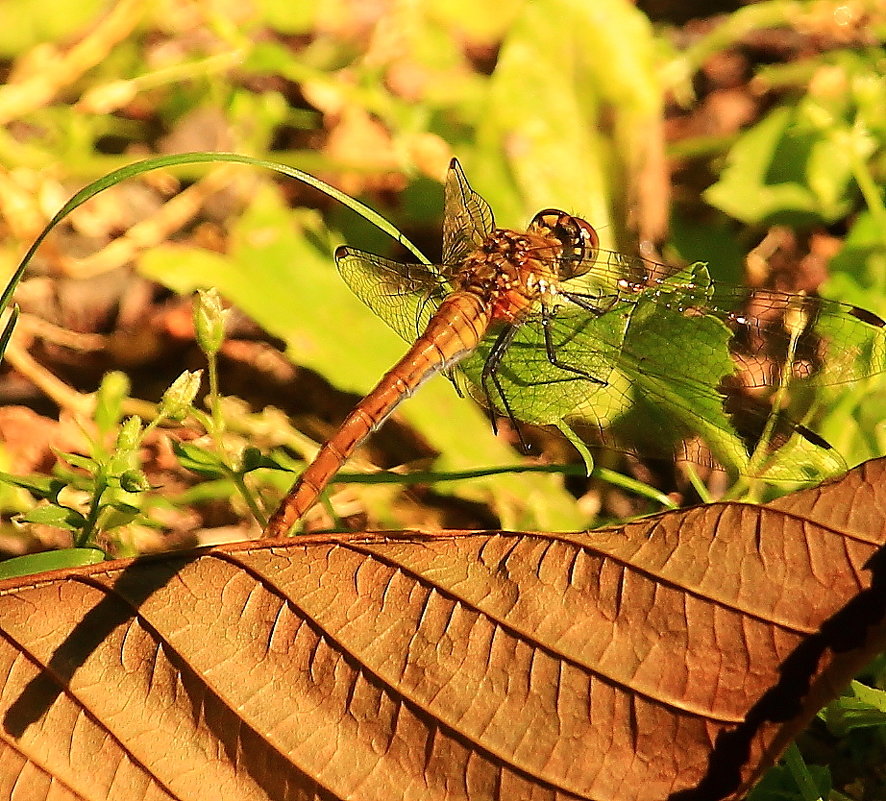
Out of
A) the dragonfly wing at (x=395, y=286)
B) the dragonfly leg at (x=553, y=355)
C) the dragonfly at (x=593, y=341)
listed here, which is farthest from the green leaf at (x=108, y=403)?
the dragonfly leg at (x=553, y=355)

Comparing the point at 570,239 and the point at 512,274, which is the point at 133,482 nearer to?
the point at 512,274

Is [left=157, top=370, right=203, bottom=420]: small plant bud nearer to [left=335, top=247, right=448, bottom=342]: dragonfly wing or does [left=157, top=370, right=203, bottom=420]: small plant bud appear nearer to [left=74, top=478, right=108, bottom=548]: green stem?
[left=74, top=478, right=108, bottom=548]: green stem

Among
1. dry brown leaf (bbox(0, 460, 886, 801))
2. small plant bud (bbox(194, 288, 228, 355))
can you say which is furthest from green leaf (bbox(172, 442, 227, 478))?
dry brown leaf (bbox(0, 460, 886, 801))

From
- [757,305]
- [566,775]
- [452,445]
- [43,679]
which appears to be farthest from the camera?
[452,445]

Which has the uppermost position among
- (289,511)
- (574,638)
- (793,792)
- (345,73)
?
(345,73)

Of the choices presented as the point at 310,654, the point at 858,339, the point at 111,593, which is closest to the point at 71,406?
the point at 111,593

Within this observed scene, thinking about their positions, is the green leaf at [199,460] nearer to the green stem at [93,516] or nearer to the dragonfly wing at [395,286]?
the green stem at [93,516]

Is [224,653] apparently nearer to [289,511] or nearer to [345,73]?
[289,511]
